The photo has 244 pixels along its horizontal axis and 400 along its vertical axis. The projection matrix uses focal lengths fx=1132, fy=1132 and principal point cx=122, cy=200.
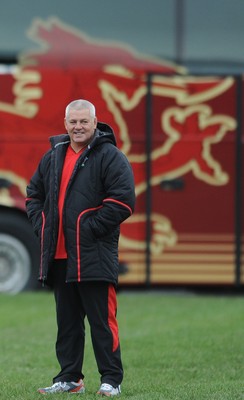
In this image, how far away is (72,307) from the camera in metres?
6.81

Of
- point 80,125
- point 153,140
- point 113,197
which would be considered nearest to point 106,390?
point 113,197

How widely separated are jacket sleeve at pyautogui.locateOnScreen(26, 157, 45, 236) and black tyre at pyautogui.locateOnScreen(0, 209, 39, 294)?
6301 millimetres

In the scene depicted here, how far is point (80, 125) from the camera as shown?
Result: 21.8 feet

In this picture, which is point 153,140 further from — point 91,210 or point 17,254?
point 91,210

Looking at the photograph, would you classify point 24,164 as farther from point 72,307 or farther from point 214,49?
point 72,307

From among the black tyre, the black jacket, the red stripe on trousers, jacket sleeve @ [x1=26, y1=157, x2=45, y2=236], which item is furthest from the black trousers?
the black tyre

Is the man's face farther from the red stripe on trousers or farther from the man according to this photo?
the red stripe on trousers

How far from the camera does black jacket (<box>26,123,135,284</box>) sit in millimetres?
6598

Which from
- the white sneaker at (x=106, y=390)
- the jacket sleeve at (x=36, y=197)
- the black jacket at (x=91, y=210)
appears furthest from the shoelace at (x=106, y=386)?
the jacket sleeve at (x=36, y=197)

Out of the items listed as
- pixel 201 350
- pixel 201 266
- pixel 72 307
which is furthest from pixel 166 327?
pixel 72 307

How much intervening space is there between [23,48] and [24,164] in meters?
1.33

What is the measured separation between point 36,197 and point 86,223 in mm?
445

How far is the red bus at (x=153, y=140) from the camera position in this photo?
1284 centimetres

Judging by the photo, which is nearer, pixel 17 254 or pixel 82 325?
pixel 82 325
